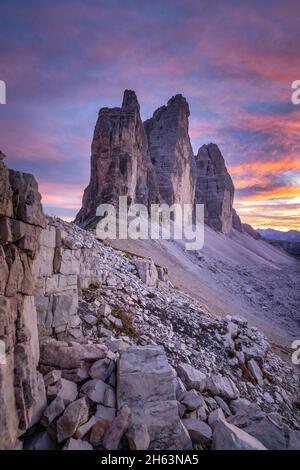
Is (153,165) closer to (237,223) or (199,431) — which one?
(237,223)

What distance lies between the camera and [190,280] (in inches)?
1543

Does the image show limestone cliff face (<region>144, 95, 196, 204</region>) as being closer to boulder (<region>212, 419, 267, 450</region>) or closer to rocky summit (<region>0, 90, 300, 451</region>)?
rocky summit (<region>0, 90, 300, 451</region>)

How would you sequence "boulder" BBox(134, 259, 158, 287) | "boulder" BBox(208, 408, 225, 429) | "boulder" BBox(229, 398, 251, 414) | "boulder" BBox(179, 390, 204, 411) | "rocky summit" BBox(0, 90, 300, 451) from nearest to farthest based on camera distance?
"rocky summit" BBox(0, 90, 300, 451) < "boulder" BBox(208, 408, 225, 429) < "boulder" BBox(179, 390, 204, 411) < "boulder" BBox(229, 398, 251, 414) < "boulder" BBox(134, 259, 158, 287)

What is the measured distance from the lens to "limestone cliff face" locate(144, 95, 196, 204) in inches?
3605

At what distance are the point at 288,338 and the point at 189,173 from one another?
8161 centimetres

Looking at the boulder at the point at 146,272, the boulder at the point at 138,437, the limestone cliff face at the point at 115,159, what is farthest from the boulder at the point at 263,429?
the limestone cliff face at the point at 115,159

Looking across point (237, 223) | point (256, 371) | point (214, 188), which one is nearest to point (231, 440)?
point (256, 371)

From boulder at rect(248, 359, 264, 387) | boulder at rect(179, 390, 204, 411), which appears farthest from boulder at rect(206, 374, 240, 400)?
boulder at rect(248, 359, 264, 387)

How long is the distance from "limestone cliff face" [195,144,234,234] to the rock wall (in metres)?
115

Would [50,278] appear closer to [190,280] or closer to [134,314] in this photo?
[134,314]

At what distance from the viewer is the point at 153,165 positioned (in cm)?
9312

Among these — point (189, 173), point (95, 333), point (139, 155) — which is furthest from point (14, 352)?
point (189, 173)

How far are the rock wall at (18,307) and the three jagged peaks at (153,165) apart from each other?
4589 cm
